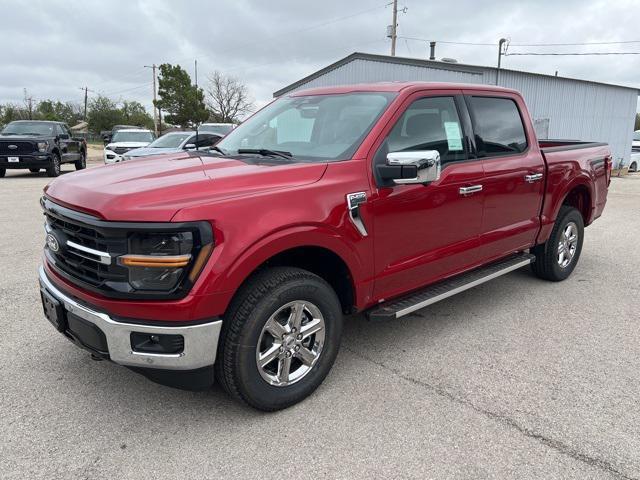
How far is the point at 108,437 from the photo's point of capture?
267 cm

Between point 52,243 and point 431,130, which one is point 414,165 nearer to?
point 431,130

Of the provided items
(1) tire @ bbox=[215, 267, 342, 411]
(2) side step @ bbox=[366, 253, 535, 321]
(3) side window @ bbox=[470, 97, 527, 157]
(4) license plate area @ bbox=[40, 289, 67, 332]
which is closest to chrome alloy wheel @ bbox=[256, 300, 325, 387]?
(1) tire @ bbox=[215, 267, 342, 411]

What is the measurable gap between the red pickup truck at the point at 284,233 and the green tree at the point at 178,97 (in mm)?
52699

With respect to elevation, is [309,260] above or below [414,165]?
below

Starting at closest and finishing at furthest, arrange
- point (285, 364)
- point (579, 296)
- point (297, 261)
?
point (285, 364) → point (297, 261) → point (579, 296)

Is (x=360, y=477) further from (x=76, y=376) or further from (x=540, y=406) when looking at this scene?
(x=76, y=376)

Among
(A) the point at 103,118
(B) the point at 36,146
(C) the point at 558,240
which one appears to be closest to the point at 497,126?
(C) the point at 558,240

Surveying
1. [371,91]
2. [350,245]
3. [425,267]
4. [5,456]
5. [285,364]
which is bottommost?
[5,456]

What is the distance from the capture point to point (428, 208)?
349 cm

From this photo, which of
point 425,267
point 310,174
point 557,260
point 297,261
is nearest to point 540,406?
point 425,267

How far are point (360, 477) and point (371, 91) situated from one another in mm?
2535

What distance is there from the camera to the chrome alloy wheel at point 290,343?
280cm

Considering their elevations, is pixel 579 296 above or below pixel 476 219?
below

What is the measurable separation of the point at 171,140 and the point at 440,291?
10.7 meters
